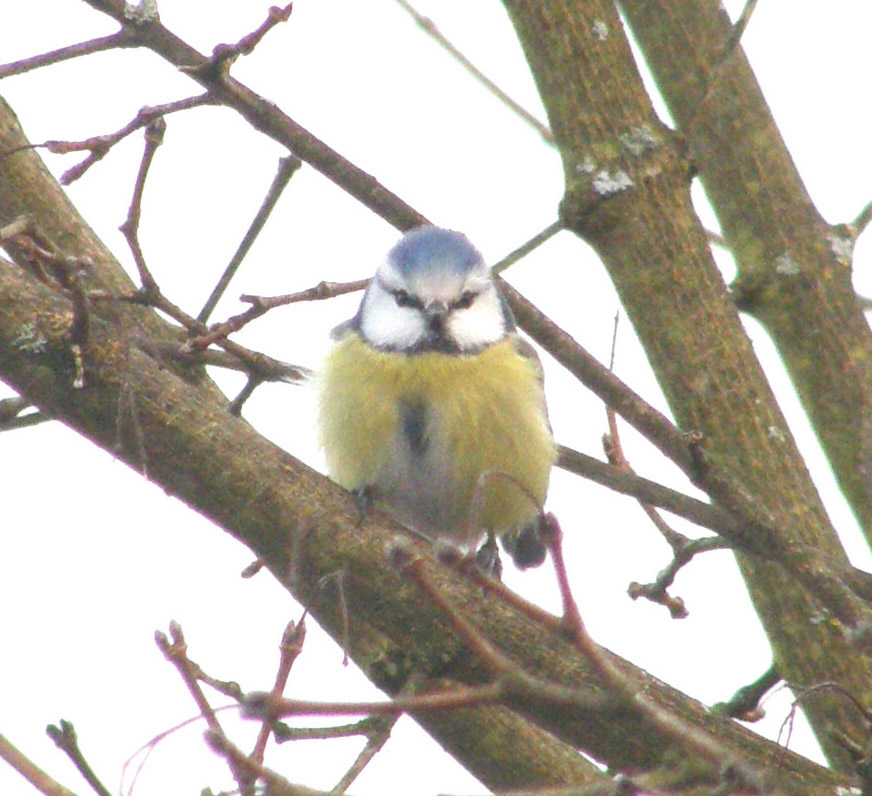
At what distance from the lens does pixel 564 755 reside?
2.41 meters

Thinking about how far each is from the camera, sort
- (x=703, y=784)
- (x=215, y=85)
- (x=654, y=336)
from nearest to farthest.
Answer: (x=703, y=784)
(x=215, y=85)
(x=654, y=336)

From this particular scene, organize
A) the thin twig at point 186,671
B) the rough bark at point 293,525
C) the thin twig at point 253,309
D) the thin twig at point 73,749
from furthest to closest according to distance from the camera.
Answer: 1. the thin twig at point 253,309
2. the rough bark at point 293,525
3. the thin twig at point 73,749
4. the thin twig at point 186,671

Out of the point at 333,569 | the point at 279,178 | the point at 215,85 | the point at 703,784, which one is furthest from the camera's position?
the point at 279,178

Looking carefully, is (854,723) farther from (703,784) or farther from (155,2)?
(155,2)

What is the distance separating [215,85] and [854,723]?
1.71m

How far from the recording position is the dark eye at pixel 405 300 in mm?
3621

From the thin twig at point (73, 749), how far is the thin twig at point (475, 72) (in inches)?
78.2

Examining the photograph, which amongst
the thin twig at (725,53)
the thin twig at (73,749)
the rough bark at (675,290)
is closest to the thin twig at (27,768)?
the thin twig at (73,749)

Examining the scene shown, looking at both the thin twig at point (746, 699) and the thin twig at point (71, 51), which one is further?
the thin twig at point (746, 699)

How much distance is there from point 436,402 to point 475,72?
79cm

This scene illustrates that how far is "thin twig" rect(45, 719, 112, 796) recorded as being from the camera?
5.24 feet

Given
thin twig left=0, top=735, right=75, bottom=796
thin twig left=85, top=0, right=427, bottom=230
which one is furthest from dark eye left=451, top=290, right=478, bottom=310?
thin twig left=0, top=735, right=75, bottom=796

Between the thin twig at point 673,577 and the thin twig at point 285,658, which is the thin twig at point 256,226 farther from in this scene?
the thin twig at point 285,658

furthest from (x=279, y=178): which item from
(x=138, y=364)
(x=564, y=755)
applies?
(x=564, y=755)
